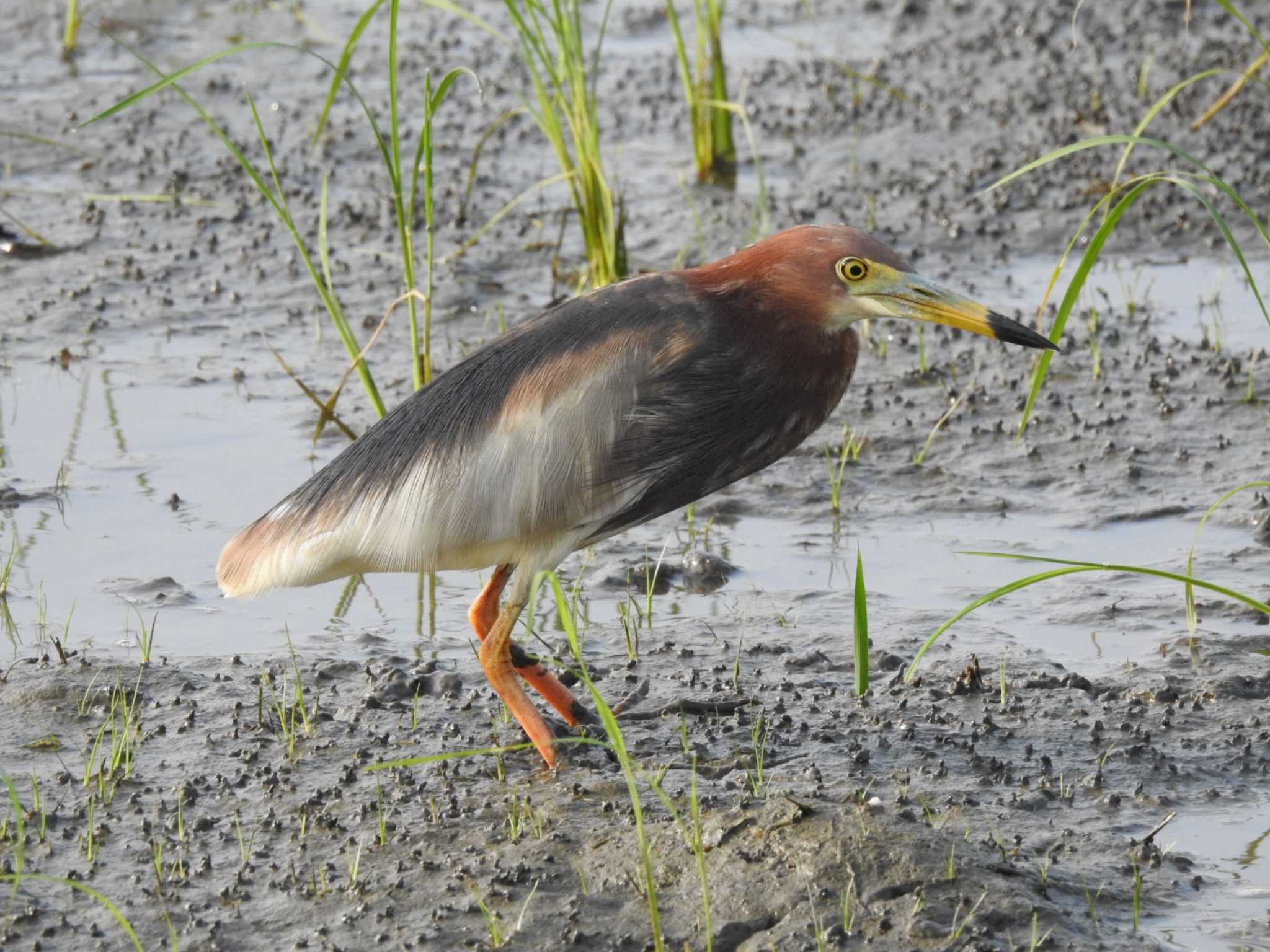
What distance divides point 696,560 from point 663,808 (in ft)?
5.08

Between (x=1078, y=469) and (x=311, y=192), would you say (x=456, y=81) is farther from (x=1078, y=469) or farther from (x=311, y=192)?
(x=1078, y=469)

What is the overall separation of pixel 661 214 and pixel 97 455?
3.28 meters

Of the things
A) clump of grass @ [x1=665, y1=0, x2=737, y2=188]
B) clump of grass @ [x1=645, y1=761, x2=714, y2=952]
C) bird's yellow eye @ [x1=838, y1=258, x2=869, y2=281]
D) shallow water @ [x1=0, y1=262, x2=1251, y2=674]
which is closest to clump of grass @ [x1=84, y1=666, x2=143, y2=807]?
shallow water @ [x1=0, y1=262, x2=1251, y2=674]

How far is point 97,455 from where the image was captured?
21.6 feet

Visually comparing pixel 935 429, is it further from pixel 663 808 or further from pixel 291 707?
pixel 291 707

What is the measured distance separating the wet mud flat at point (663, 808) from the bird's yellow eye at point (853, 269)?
46.8 inches

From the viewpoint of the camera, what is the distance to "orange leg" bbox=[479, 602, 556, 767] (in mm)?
4645

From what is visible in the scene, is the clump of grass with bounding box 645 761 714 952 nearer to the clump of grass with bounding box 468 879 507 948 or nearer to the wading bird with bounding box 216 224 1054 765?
the clump of grass with bounding box 468 879 507 948

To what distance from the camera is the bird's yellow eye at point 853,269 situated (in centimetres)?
450

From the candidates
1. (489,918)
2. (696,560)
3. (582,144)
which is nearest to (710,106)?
(582,144)

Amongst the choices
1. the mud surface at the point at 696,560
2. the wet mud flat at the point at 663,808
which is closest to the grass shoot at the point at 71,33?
the mud surface at the point at 696,560

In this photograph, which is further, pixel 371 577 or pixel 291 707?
pixel 371 577

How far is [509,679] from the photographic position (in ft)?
15.5

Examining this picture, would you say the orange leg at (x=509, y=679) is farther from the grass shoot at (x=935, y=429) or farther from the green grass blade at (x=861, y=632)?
the grass shoot at (x=935, y=429)
